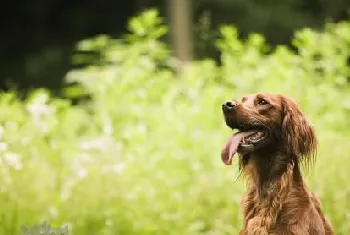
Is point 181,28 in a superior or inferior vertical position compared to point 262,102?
superior

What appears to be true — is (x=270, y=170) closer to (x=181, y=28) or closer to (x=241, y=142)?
(x=241, y=142)

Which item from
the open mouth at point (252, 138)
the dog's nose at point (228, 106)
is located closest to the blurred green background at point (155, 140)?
the open mouth at point (252, 138)

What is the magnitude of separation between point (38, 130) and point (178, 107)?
4.80ft

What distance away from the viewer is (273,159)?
488 cm

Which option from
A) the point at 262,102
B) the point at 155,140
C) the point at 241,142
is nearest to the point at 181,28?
the point at 155,140

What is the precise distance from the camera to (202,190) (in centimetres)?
796

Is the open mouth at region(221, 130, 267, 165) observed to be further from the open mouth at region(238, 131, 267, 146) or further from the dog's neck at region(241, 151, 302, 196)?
the dog's neck at region(241, 151, 302, 196)

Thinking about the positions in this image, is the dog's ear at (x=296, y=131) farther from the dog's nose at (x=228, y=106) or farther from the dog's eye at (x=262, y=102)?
the dog's nose at (x=228, y=106)

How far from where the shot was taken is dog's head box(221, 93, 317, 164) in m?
4.76

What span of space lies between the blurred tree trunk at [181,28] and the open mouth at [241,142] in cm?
924

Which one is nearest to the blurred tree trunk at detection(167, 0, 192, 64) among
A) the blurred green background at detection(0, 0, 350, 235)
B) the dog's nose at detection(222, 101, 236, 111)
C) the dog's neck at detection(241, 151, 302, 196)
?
the blurred green background at detection(0, 0, 350, 235)

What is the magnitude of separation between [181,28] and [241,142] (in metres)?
9.61

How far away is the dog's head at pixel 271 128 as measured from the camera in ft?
15.6

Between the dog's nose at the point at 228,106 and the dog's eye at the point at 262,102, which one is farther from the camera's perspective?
the dog's eye at the point at 262,102
